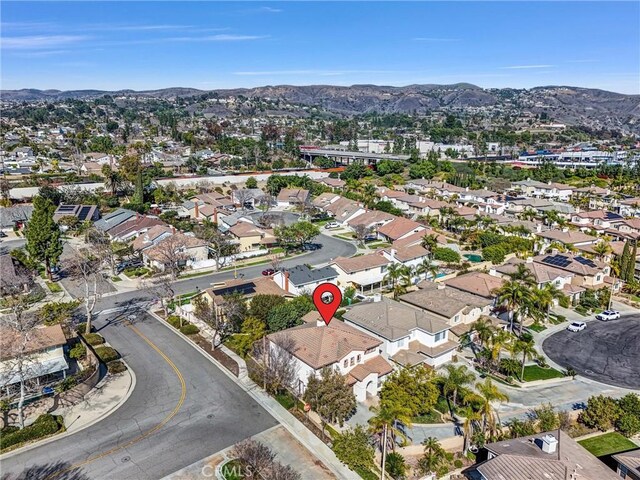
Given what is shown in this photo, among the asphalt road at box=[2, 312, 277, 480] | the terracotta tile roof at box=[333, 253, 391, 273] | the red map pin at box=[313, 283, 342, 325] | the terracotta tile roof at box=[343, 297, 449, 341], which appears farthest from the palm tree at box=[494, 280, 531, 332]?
the asphalt road at box=[2, 312, 277, 480]

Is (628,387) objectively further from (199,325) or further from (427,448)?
(199,325)

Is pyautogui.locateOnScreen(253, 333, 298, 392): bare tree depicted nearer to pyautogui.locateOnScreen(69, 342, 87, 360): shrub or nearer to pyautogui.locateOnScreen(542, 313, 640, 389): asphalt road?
pyautogui.locateOnScreen(69, 342, 87, 360): shrub

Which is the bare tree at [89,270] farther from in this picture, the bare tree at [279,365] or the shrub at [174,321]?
the bare tree at [279,365]

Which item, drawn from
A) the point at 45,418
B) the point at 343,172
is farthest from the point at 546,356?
the point at 343,172

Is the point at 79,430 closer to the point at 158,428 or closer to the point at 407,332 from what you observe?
the point at 158,428

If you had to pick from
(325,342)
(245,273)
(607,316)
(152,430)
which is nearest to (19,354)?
(152,430)

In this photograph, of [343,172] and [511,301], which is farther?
[343,172]

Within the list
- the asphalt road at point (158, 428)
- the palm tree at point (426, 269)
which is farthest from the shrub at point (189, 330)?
the palm tree at point (426, 269)
